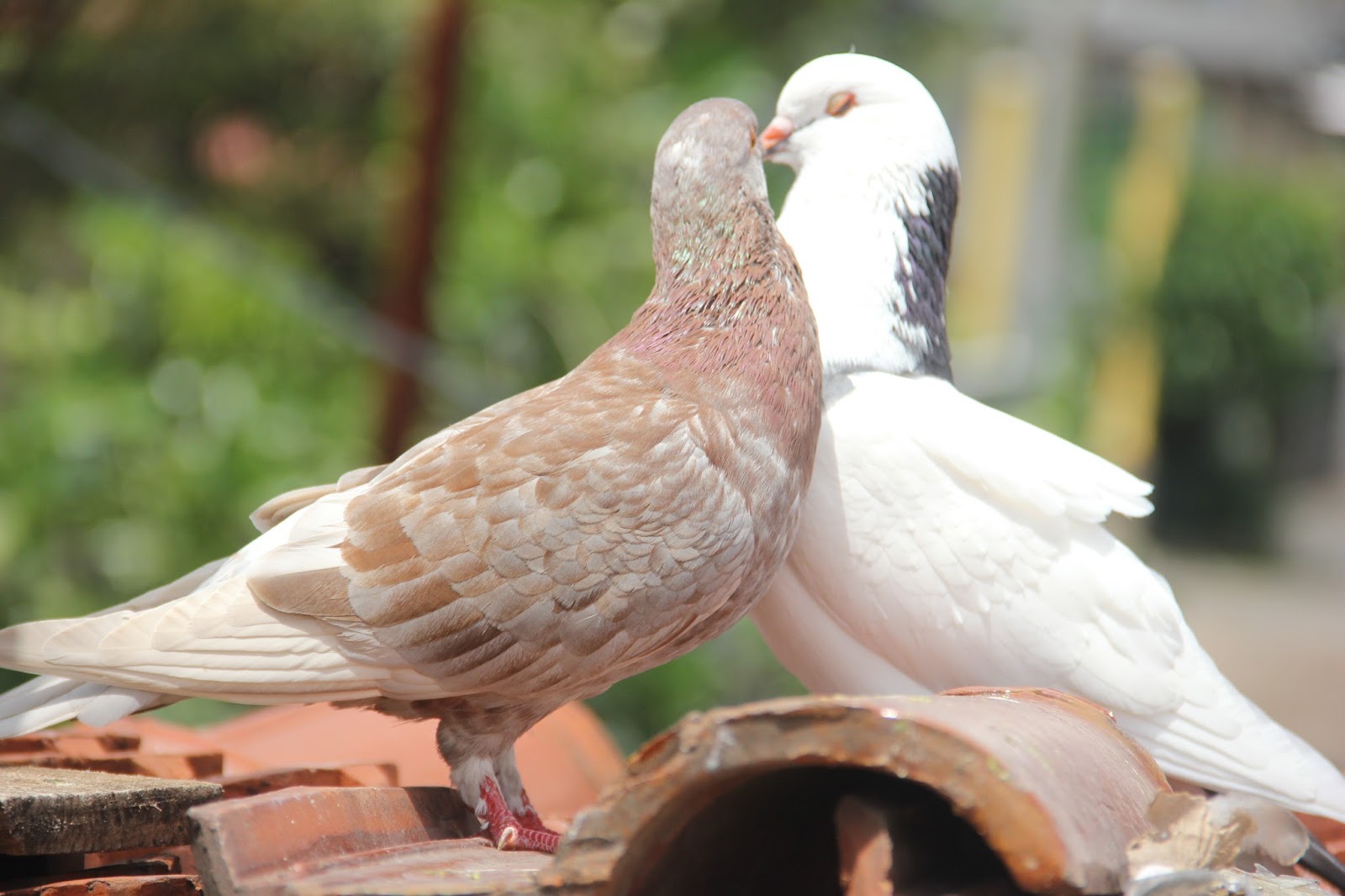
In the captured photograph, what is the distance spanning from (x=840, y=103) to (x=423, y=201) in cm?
330

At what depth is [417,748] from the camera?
9.62 feet

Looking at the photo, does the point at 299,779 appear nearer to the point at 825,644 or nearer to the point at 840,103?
the point at 825,644

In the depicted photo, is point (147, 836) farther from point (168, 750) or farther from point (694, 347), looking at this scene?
point (694, 347)

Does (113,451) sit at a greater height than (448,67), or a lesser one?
lesser

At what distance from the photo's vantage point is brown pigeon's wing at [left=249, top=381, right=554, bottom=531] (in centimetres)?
207

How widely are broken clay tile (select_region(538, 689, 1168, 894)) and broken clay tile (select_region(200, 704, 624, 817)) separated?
136 centimetres

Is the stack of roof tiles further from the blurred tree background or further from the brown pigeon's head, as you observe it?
the blurred tree background

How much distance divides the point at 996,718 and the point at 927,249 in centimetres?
132

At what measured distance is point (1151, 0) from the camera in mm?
15070

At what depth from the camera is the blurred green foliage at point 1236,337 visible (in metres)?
10.8

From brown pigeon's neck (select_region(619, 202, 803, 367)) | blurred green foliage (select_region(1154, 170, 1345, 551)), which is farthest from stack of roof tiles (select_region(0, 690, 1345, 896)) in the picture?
blurred green foliage (select_region(1154, 170, 1345, 551))

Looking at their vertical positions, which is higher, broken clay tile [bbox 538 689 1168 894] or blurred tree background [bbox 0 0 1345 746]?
blurred tree background [bbox 0 0 1345 746]

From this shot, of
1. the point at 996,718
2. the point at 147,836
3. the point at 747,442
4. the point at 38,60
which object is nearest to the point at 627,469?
the point at 747,442

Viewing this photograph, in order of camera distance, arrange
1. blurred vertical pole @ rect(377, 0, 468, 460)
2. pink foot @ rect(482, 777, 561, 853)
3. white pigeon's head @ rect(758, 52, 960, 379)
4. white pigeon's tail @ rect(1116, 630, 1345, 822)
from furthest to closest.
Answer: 1. blurred vertical pole @ rect(377, 0, 468, 460)
2. white pigeon's head @ rect(758, 52, 960, 379)
3. white pigeon's tail @ rect(1116, 630, 1345, 822)
4. pink foot @ rect(482, 777, 561, 853)
